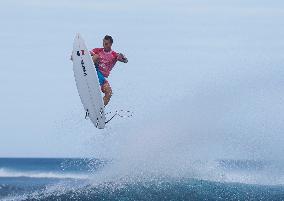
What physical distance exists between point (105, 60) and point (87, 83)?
1.00m

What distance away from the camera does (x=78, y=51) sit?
2122cm

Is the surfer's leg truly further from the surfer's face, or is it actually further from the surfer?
the surfer's face

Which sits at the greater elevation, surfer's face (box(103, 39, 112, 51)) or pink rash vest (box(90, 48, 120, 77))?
surfer's face (box(103, 39, 112, 51))

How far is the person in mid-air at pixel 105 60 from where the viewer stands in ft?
67.8

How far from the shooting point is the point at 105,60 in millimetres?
20938

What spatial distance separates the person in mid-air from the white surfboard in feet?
0.77

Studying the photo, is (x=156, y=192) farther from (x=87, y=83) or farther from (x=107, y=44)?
(x=107, y=44)

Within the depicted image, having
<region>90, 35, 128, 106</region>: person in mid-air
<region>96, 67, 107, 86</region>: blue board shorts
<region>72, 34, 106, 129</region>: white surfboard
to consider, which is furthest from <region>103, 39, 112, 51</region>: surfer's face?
<region>96, 67, 107, 86</region>: blue board shorts

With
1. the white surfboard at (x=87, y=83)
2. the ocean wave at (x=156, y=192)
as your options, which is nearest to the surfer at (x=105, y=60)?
the white surfboard at (x=87, y=83)

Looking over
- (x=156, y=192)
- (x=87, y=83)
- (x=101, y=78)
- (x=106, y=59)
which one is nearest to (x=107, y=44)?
(x=106, y=59)

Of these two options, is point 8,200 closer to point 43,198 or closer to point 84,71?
point 43,198

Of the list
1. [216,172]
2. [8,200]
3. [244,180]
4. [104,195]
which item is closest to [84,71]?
[104,195]

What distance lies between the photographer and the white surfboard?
21.0 metres

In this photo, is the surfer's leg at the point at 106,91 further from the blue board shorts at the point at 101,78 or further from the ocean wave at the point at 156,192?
the ocean wave at the point at 156,192
